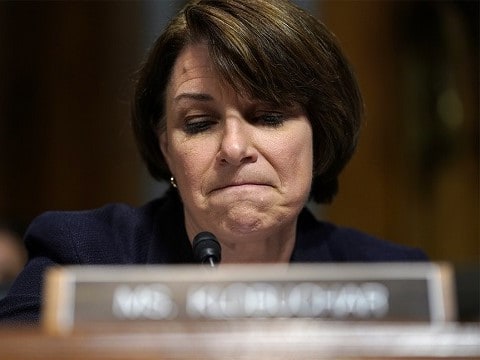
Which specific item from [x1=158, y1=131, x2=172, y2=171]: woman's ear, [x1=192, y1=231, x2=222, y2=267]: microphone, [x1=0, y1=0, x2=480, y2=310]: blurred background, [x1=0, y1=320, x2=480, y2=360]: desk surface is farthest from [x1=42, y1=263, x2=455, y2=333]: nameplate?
[x1=0, y1=0, x2=480, y2=310]: blurred background

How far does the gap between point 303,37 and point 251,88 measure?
0.14m

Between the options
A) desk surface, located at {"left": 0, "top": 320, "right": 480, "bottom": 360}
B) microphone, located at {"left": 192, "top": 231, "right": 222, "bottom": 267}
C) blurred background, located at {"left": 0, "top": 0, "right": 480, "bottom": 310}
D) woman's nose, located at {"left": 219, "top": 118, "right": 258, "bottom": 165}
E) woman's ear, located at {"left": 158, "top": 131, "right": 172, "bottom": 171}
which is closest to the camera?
desk surface, located at {"left": 0, "top": 320, "right": 480, "bottom": 360}

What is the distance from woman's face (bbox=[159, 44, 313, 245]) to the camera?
1196mm

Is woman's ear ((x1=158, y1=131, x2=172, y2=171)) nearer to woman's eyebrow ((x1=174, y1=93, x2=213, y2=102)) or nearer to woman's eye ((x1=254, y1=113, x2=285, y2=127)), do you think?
woman's eyebrow ((x1=174, y1=93, x2=213, y2=102))

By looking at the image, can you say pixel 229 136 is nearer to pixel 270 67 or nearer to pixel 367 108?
pixel 270 67

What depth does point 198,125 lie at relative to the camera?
126cm

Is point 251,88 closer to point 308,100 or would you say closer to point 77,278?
point 308,100

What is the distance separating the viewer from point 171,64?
1.36m

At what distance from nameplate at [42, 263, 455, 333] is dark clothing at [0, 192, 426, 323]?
41 centimetres

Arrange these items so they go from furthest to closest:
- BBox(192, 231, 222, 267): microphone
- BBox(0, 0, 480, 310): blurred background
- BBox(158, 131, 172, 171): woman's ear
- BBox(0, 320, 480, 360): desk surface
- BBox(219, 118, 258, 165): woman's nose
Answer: BBox(0, 0, 480, 310): blurred background, BBox(158, 131, 172, 171): woman's ear, BBox(219, 118, 258, 165): woman's nose, BBox(192, 231, 222, 267): microphone, BBox(0, 320, 480, 360): desk surface

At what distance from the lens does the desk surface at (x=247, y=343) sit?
72cm

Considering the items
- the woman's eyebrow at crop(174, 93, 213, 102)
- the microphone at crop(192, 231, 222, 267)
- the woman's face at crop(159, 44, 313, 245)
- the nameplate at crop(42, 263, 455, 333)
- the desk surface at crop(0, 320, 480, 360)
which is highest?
the woman's eyebrow at crop(174, 93, 213, 102)

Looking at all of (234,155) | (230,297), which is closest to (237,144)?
(234,155)

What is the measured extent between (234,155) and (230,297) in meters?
0.43
